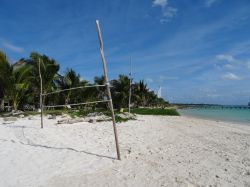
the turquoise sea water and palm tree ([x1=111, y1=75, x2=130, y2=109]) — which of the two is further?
palm tree ([x1=111, y1=75, x2=130, y2=109])

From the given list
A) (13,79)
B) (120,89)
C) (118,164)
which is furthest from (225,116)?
(118,164)

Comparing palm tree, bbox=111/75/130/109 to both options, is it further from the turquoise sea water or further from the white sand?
the white sand

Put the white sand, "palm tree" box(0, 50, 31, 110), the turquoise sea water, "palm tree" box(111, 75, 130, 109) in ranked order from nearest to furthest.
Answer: the white sand → "palm tree" box(0, 50, 31, 110) → the turquoise sea water → "palm tree" box(111, 75, 130, 109)

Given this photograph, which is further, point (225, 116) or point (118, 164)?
point (225, 116)

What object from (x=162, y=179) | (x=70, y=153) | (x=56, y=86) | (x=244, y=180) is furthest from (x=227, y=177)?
(x=56, y=86)

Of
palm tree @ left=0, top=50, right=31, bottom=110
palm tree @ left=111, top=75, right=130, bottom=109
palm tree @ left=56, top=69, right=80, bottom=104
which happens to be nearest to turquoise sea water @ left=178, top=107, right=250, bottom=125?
palm tree @ left=111, top=75, right=130, bottom=109

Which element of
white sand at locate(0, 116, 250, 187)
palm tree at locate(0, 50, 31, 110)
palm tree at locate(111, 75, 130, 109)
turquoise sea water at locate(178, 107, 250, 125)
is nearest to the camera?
white sand at locate(0, 116, 250, 187)

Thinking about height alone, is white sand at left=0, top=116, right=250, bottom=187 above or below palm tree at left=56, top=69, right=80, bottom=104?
below

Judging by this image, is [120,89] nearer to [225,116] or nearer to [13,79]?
[13,79]

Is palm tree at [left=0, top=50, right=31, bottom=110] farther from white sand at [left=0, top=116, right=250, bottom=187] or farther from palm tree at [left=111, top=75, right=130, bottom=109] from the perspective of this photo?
white sand at [left=0, top=116, right=250, bottom=187]

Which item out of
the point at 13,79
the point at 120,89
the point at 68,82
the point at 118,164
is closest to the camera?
the point at 118,164

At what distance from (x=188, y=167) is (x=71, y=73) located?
22.7m

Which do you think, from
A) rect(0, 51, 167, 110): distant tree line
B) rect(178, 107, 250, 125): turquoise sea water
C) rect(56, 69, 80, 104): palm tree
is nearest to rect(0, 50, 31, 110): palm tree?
rect(0, 51, 167, 110): distant tree line

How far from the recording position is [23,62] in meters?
21.2
